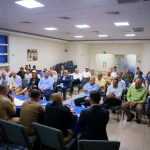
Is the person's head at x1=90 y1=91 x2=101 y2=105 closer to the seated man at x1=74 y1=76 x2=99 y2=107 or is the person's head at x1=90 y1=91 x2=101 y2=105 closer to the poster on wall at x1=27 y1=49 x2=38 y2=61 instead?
the seated man at x1=74 y1=76 x2=99 y2=107

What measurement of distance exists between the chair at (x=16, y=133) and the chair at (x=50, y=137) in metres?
0.18

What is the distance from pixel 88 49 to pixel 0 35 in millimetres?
9984

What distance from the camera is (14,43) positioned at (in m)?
10.8

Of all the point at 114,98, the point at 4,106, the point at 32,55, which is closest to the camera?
the point at 4,106

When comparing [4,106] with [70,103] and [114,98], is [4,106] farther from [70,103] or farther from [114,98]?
[114,98]

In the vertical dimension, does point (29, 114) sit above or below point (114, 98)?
above

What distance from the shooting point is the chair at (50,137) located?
7.77ft

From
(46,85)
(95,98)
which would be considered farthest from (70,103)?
(46,85)

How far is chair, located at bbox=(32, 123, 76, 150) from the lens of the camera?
93.3 inches

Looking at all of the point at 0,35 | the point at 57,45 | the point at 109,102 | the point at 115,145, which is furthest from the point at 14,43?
the point at 115,145

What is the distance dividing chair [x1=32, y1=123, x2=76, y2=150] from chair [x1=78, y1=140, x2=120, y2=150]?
1.41 feet

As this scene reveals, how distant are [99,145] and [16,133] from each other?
1.42 metres

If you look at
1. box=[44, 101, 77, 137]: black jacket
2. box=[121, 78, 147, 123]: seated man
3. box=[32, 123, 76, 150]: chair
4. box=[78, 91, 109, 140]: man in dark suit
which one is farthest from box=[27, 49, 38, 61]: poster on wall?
box=[78, 91, 109, 140]: man in dark suit

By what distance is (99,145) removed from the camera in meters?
2.05
